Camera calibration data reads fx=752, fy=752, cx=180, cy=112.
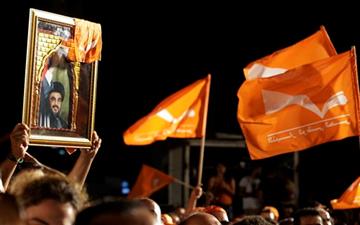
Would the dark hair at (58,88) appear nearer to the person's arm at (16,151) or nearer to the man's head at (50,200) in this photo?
the person's arm at (16,151)

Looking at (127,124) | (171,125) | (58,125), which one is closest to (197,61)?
(127,124)

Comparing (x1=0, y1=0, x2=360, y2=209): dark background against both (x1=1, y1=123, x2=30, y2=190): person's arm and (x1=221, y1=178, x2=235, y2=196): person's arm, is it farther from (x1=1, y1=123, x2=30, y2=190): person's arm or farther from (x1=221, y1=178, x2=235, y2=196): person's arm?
(x1=1, y1=123, x2=30, y2=190): person's arm

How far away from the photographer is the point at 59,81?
5082mm

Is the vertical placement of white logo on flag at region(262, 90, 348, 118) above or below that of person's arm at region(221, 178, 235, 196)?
above

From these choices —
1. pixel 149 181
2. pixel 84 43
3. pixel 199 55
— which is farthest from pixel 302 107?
pixel 199 55

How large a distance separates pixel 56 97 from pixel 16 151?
0.78 m

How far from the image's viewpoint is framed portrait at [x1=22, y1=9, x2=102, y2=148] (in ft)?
15.9

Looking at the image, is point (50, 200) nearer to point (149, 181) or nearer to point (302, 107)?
point (302, 107)

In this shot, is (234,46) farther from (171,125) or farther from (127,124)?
(171,125)

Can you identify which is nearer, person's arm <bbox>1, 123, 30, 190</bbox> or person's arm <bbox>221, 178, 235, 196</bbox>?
person's arm <bbox>1, 123, 30, 190</bbox>

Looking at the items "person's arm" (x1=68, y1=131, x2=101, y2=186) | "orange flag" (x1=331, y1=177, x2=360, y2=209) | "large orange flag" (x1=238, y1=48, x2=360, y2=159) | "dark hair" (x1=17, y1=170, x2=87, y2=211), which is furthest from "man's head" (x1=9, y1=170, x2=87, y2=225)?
"orange flag" (x1=331, y1=177, x2=360, y2=209)

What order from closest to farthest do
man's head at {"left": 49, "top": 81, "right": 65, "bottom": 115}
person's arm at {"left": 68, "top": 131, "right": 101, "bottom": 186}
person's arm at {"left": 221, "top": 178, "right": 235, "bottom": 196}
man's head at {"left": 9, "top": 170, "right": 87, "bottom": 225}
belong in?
man's head at {"left": 9, "top": 170, "right": 87, "bottom": 225}
person's arm at {"left": 68, "top": 131, "right": 101, "bottom": 186}
man's head at {"left": 49, "top": 81, "right": 65, "bottom": 115}
person's arm at {"left": 221, "top": 178, "right": 235, "bottom": 196}

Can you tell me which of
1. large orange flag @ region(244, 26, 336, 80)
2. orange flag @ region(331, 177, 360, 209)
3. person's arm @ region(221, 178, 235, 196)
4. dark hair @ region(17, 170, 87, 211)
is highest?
large orange flag @ region(244, 26, 336, 80)

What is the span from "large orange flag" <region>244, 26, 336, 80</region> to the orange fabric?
320cm
